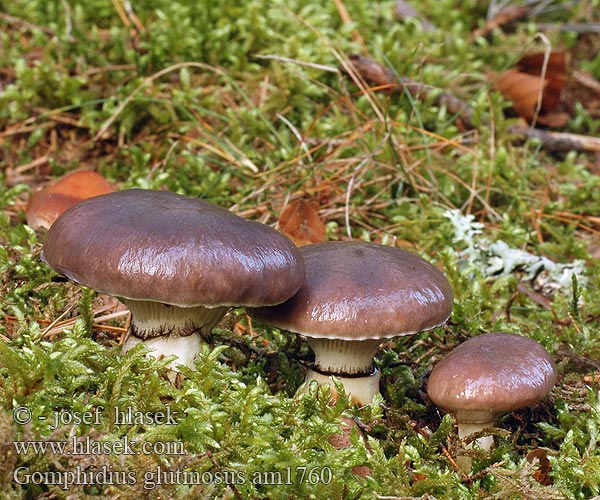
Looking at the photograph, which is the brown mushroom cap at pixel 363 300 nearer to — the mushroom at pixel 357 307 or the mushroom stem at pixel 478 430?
the mushroom at pixel 357 307

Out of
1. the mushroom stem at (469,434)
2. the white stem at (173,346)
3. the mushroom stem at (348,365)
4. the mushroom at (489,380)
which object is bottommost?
the mushroom stem at (469,434)

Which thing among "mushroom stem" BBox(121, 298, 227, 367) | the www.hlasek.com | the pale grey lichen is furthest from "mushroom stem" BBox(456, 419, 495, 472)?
the pale grey lichen

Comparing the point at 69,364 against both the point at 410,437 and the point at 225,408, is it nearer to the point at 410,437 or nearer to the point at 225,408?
the point at 225,408

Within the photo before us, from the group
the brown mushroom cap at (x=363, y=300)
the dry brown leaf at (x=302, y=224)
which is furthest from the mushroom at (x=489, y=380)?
the dry brown leaf at (x=302, y=224)

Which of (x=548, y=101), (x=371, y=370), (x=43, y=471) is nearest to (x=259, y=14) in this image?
(x=548, y=101)

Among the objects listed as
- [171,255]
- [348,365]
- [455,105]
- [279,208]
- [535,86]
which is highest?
[171,255]

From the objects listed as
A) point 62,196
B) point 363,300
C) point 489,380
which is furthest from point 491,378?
point 62,196

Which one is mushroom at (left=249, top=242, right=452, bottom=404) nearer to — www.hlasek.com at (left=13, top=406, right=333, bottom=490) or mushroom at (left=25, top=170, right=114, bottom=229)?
www.hlasek.com at (left=13, top=406, right=333, bottom=490)

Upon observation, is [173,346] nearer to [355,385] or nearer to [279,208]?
[355,385]
